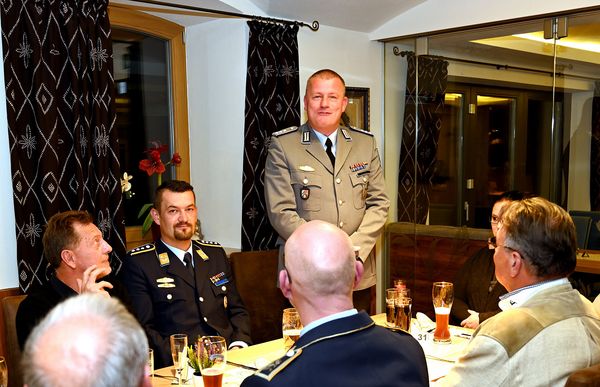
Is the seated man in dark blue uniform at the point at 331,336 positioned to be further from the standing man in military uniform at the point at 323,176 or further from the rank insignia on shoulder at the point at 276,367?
the standing man in military uniform at the point at 323,176

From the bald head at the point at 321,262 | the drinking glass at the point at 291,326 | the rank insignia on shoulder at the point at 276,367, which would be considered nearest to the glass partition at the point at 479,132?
the drinking glass at the point at 291,326

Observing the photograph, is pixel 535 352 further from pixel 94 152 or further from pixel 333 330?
pixel 94 152

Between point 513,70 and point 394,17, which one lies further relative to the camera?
point 394,17

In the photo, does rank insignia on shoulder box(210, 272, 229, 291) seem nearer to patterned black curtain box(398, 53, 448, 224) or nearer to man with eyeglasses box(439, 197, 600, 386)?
man with eyeglasses box(439, 197, 600, 386)

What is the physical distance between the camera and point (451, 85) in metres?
4.82

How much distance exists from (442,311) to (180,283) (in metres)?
1.25

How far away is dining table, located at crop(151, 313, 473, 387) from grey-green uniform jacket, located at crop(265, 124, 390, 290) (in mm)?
975

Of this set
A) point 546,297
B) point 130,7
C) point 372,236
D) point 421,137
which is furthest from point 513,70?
point 546,297

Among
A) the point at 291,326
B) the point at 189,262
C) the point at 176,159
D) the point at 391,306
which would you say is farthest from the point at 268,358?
the point at 176,159

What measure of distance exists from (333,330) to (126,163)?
2.94 meters

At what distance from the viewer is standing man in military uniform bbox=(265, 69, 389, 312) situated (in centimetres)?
356

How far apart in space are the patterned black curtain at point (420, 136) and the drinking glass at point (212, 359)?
10.7 feet

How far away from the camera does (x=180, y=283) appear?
10.3 ft

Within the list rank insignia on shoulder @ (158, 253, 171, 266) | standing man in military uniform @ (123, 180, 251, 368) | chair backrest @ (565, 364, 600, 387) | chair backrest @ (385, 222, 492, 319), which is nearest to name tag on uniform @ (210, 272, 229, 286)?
standing man in military uniform @ (123, 180, 251, 368)
